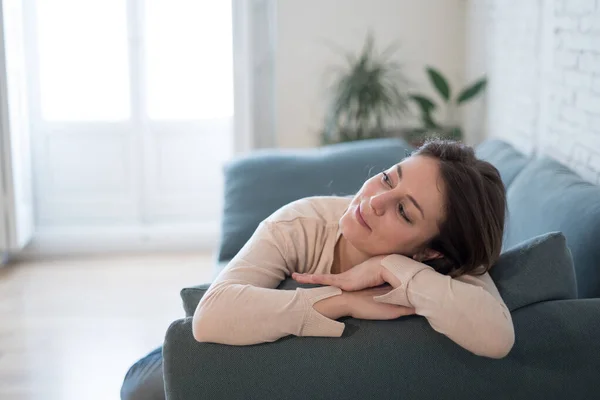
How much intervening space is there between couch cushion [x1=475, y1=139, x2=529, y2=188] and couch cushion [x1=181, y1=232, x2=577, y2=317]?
114 cm

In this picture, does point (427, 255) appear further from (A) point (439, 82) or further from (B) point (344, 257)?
(A) point (439, 82)

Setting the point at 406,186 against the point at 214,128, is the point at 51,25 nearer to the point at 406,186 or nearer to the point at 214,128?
the point at 214,128

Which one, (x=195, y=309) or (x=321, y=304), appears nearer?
(x=321, y=304)

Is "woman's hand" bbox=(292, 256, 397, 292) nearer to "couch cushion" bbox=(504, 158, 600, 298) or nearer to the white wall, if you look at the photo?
"couch cushion" bbox=(504, 158, 600, 298)

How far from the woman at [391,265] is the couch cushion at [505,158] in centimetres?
119

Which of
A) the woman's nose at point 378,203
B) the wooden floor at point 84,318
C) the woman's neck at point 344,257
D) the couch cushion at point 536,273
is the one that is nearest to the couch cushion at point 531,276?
the couch cushion at point 536,273

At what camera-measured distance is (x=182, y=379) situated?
5.50 feet

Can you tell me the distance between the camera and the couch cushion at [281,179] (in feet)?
10.3

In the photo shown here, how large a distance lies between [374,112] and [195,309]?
109 inches

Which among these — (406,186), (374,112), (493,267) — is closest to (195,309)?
(406,186)

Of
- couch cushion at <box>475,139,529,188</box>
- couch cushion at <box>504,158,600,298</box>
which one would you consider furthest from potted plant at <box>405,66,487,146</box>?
couch cushion at <box>504,158,600,298</box>

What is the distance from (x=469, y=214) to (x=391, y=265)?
20 centimetres

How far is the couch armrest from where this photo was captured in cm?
168

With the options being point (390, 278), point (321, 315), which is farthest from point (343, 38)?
point (321, 315)
